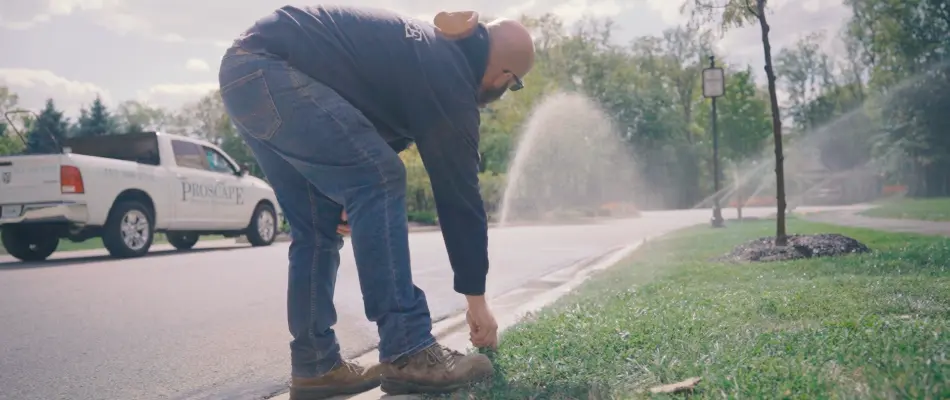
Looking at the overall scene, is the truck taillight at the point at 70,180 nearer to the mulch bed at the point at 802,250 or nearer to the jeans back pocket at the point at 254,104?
the mulch bed at the point at 802,250

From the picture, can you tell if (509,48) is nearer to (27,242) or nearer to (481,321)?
(481,321)

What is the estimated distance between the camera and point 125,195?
9.85 meters

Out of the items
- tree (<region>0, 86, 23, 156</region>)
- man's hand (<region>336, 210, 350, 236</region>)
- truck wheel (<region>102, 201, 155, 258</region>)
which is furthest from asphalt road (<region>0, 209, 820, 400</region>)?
tree (<region>0, 86, 23, 156</region>)

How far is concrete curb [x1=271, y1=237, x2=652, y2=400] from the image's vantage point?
12.3 feet

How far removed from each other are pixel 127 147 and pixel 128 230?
1623 millimetres

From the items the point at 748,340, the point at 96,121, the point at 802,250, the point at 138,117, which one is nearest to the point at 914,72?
the point at 802,250

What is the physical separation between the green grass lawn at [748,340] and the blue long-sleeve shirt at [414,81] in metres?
0.52

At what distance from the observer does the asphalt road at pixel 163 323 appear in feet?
10.9

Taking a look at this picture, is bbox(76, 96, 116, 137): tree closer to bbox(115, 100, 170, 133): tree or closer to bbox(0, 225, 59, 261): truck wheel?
bbox(115, 100, 170, 133): tree

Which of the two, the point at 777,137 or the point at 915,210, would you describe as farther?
the point at 915,210

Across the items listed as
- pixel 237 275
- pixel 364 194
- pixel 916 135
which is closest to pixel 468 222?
pixel 364 194

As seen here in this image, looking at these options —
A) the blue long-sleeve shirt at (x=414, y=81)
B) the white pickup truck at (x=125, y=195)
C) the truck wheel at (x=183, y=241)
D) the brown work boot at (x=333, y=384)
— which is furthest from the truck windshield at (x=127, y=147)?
the blue long-sleeve shirt at (x=414, y=81)

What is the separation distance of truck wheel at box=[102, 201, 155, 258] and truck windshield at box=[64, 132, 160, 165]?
957 mm

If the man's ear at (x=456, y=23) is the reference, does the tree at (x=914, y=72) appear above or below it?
above
